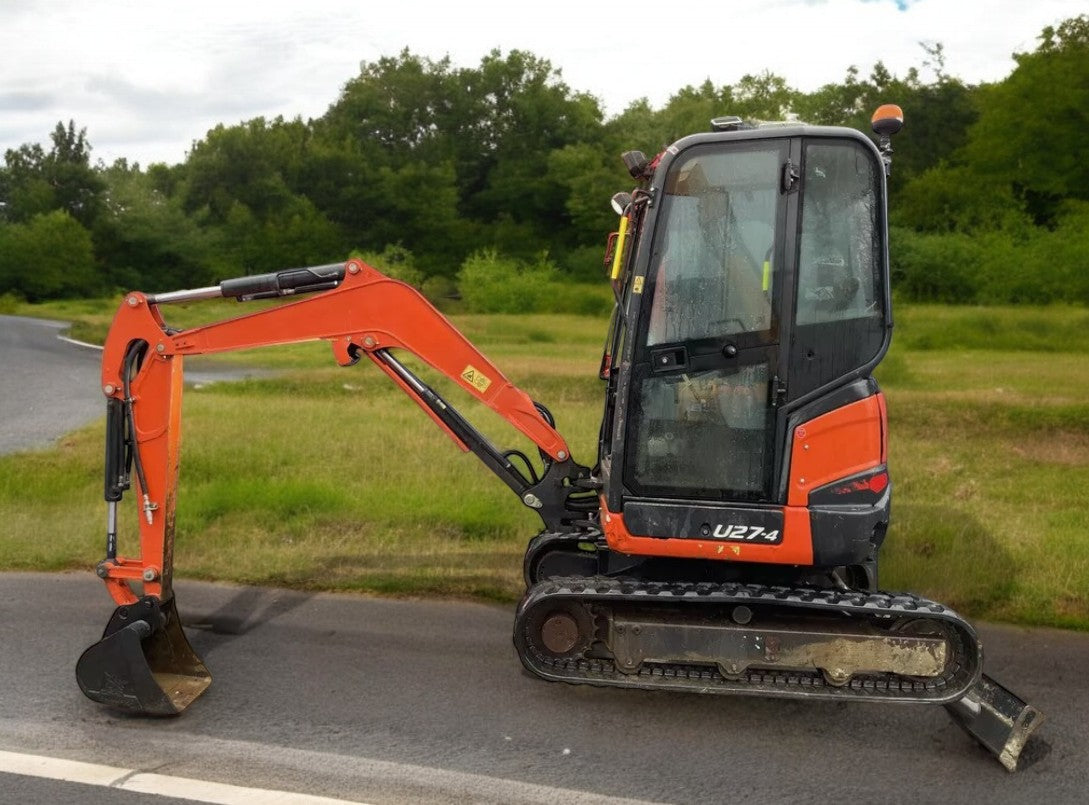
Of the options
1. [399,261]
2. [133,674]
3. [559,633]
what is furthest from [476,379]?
[399,261]

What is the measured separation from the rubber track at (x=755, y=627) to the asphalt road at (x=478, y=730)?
206mm

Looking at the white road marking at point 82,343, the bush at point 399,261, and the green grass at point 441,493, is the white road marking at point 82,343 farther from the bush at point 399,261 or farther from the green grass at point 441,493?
the green grass at point 441,493

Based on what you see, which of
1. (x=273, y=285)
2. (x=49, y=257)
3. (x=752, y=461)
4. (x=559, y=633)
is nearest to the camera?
(x=752, y=461)

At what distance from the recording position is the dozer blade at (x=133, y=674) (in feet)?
18.6

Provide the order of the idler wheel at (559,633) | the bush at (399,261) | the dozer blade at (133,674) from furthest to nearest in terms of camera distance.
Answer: the bush at (399,261), the idler wheel at (559,633), the dozer blade at (133,674)

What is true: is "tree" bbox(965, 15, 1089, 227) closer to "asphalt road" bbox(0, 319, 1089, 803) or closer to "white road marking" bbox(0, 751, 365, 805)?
"asphalt road" bbox(0, 319, 1089, 803)

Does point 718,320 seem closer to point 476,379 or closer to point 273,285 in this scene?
point 476,379

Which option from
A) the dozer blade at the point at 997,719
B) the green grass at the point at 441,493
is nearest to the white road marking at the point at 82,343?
the green grass at the point at 441,493

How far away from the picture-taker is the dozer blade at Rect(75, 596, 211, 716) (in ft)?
18.6

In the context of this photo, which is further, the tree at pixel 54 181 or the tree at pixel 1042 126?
the tree at pixel 54 181

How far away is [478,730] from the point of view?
5492mm

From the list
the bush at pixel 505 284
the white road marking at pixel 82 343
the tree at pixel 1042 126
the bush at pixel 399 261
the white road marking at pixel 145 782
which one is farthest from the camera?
the bush at pixel 399 261

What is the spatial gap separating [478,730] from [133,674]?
1760 millimetres

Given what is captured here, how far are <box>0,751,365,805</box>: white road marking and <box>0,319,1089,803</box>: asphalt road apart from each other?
0.23ft
